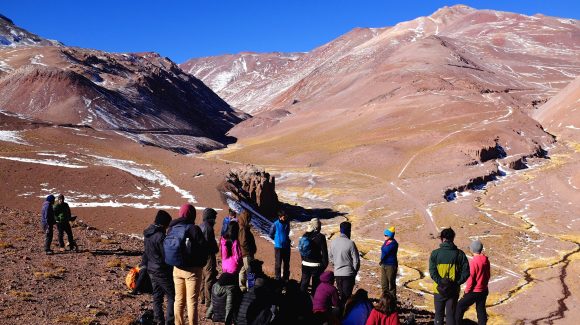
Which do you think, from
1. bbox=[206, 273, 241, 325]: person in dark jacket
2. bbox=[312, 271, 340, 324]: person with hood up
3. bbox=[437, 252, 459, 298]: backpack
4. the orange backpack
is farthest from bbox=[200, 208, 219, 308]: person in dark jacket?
bbox=[437, 252, 459, 298]: backpack

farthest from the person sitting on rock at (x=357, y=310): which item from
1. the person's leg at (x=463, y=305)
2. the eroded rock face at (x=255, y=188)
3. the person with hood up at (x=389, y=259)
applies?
the eroded rock face at (x=255, y=188)

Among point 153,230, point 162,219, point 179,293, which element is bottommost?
point 179,293

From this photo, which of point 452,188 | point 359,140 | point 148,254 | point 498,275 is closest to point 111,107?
point 359,140

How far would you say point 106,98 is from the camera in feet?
290

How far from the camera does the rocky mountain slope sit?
264ft

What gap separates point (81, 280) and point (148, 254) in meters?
4.94

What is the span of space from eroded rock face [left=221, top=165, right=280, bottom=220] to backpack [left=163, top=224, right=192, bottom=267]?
2340 centimetres

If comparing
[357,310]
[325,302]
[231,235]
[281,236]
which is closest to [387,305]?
[357,310]

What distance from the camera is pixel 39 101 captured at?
81.8 meters

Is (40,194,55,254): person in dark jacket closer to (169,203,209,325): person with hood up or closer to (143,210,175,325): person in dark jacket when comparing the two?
(143,210,175,325): person in dark jacket

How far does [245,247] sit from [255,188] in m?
21.9

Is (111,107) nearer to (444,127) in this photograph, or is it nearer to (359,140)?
(359,140)

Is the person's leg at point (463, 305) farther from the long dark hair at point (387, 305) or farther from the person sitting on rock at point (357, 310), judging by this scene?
the long dark hair at point (387, 305)

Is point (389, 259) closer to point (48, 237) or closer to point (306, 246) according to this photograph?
point (306, 246)
